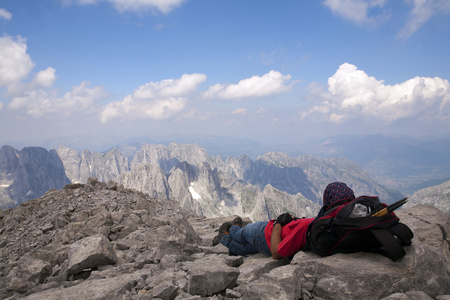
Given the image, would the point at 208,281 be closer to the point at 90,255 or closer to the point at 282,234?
the point at 282,234

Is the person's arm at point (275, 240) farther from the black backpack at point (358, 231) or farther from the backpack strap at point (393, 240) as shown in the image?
the backpack strap at point (393, 240)

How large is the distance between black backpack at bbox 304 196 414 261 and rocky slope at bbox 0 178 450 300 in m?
0.26

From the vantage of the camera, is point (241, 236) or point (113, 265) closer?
point (113, 265)

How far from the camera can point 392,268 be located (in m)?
5.31

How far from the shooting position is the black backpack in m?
5.52

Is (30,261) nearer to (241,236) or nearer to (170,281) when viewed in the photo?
(170,281)

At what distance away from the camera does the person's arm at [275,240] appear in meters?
7.11

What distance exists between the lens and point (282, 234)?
7410 mm

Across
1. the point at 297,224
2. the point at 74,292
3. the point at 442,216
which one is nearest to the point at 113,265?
the point at 74,292

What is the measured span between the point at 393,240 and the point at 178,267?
18.6ft

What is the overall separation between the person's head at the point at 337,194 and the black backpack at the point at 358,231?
22 centimetres

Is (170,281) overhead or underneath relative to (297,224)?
underneath

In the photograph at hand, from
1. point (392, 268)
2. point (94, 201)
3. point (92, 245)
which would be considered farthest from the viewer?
point (94, 201)

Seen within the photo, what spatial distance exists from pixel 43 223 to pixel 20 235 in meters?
1.07
